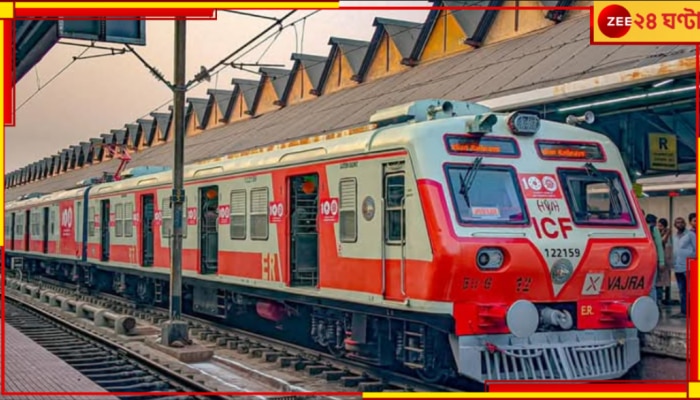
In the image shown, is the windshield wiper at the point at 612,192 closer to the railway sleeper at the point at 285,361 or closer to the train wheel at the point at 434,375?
the train wheel at the point at 434,375

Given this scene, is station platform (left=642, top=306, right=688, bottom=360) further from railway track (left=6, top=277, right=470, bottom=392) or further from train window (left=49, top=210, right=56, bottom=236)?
train window (left=49, top=210, right=56, bottom=236)

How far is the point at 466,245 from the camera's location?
29.5 ft

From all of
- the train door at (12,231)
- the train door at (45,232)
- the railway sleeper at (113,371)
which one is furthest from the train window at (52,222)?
the railway sleeper at (113,371)

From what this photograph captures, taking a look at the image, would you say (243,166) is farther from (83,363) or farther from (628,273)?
(628,273)

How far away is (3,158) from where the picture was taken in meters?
6.83

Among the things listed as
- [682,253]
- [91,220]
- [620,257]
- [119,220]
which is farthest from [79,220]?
[620,257]

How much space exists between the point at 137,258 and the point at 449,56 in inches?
353

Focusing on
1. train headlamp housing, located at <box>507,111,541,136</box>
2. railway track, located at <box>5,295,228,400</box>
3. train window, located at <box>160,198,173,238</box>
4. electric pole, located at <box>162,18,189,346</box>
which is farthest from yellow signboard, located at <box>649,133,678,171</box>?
train window, located at <box>160,198,173,238</box>

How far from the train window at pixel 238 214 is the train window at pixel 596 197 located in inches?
219

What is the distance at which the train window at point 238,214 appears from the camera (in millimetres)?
13758

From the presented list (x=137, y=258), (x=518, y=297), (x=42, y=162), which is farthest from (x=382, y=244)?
(x=42, y=162)

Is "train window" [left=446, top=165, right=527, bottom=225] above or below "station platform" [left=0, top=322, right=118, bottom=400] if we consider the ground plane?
above

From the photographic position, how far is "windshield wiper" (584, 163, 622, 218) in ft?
33.3

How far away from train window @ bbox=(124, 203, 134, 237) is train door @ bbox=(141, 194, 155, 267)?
21.2 inches
